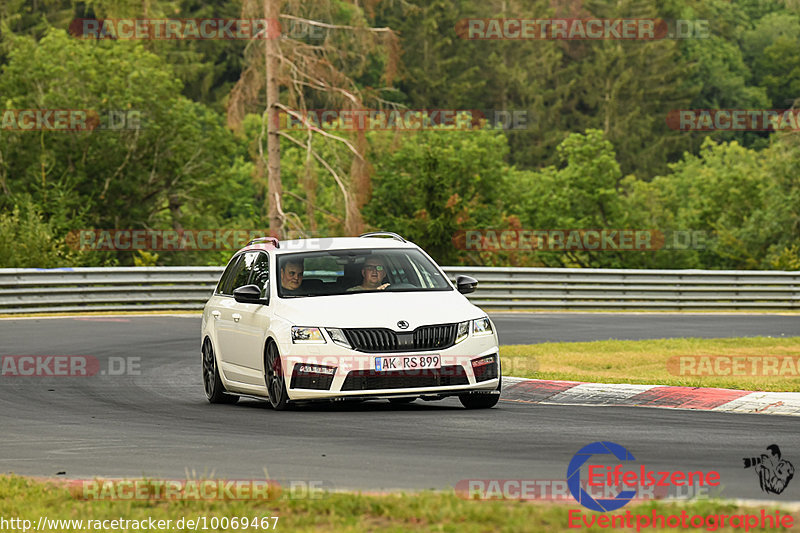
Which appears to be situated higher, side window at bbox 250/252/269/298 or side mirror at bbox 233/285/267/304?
side window at bbox 250/252/269/298

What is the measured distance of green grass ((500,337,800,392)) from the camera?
1518 centimetres

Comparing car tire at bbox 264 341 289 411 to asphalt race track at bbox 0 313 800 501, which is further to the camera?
car tire at bbox 264 341 289 411

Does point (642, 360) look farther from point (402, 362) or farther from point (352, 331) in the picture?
point (352, 331)

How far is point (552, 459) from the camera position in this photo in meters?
9.18

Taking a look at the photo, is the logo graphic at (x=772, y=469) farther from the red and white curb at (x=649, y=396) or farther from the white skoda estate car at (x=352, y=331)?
the white skoda estate car at (x=352, y=331)

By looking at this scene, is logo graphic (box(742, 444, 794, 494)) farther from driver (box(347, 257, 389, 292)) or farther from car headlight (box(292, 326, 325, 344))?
driver (box(347, 257, 389, 292))

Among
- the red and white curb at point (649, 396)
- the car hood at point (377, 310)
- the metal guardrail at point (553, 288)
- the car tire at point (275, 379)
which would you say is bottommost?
the metal guardrail at point (553, 288)

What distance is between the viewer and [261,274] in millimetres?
14156

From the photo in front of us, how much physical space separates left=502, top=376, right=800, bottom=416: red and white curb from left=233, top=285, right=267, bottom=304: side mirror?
286 cm

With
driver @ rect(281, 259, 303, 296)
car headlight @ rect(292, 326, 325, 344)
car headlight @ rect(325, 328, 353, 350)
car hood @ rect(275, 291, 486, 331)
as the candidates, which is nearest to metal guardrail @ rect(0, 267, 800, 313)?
driver @ rect(281, 259, 303, 296)

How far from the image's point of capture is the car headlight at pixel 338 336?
1233cm

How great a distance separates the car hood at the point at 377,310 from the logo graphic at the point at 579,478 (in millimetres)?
2943

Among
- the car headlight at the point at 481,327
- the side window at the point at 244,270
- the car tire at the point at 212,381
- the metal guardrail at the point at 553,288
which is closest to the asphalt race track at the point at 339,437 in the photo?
the car tire at the point at 212,381

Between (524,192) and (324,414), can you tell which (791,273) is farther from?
(524,192)
